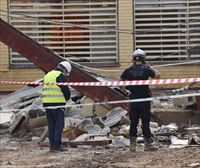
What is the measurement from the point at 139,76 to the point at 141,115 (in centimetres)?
70

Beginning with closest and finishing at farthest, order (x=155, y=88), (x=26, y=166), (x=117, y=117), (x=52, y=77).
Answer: (x=26, y=166) → (x=52, y=77) → (x=117, y=117) → (x=155, y=88)

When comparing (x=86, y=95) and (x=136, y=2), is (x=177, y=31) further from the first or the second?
(x=86, y=95)

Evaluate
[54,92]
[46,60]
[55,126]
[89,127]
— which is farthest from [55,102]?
[46,60]

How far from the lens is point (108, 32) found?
17516 mm

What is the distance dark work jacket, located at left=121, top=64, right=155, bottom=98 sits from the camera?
10.1 m

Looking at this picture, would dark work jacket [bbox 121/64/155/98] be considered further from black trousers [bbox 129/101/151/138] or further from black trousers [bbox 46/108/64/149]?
→ black trousers [bbox 46/108/64/149]

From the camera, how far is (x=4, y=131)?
12891 millimetres

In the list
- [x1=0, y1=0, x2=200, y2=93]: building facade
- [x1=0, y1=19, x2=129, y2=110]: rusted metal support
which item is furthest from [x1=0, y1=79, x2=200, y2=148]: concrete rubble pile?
[x1=0, y1=0, x2=200, y2=93]: building facade

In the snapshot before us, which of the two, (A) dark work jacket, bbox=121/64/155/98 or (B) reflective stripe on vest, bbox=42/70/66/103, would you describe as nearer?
(A) dark work jacket, bbox=121/64/155/98

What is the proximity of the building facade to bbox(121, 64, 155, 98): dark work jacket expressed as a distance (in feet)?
23.2

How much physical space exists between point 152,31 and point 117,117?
5.73 m

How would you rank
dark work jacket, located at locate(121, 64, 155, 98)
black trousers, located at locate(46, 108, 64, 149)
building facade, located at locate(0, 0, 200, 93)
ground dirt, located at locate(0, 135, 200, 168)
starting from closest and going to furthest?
ground dirt, located at locate(0, 135, 200, 168), dark work jacket, located at locate(121, 64, 155, 98), black trousers, located at locate(46, 108, 64, 149), building facade, located at locate(0, 0, 200, 93)

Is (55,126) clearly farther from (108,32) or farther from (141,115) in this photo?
(108,32)

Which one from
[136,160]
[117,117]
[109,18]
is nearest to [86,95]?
[117,117]
